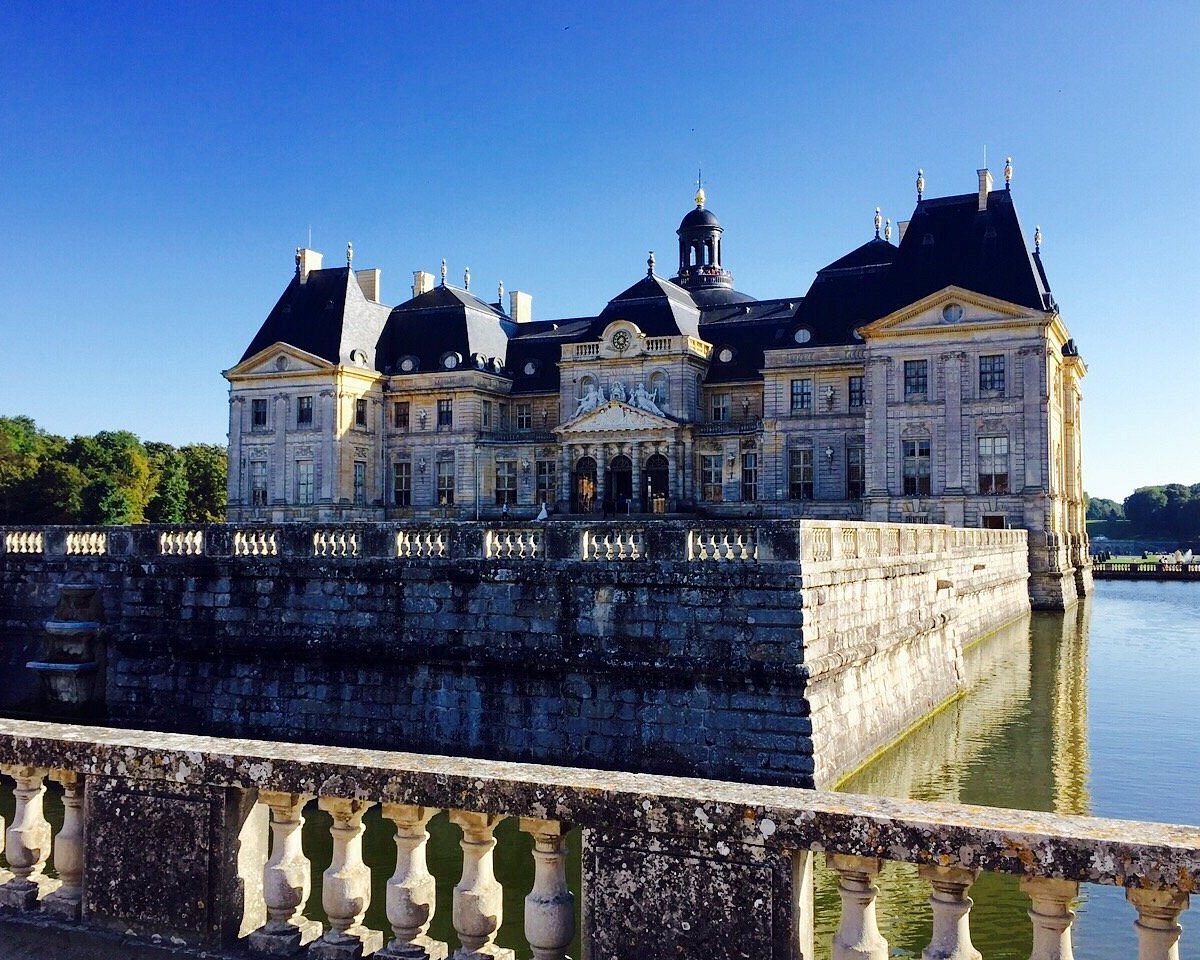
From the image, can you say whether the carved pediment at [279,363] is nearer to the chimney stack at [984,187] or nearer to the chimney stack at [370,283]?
the chimney stack at [370,283]

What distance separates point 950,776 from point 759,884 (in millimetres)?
13510

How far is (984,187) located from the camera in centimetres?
4572

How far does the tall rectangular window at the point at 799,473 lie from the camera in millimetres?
47750

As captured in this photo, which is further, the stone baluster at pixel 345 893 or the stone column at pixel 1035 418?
the stone column at pixel 1035 418

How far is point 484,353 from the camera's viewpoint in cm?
5566

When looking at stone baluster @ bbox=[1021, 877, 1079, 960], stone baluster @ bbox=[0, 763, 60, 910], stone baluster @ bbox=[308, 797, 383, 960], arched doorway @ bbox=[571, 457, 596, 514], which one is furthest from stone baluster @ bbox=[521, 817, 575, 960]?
arched doorway @ bbox=[571, 457, 596, 514]

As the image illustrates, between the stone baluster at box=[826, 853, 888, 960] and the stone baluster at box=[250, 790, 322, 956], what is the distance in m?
2.06

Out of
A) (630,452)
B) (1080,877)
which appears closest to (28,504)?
(630,452)

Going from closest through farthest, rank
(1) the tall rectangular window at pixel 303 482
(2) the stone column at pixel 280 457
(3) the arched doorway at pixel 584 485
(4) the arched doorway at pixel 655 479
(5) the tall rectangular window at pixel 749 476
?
(5) the tall rectangular window at pixel 749 476, (4) the arched doorway at pixel 655 479, (3) the arched doorway at pixel 584 485, (1) the tall rectangular window at pixel 303 482, (2) the stone column at pixel 280 457

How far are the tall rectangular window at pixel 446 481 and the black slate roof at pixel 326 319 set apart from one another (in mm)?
6642

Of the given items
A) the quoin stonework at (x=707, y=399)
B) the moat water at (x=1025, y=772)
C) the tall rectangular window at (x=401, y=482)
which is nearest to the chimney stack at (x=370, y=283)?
the quoin stonework at (x=707, y=399)

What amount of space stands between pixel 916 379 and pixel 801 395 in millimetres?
5654

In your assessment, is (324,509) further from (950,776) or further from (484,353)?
(950,776)

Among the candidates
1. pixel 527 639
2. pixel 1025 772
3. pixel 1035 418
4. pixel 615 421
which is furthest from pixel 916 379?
pixel 527 639
